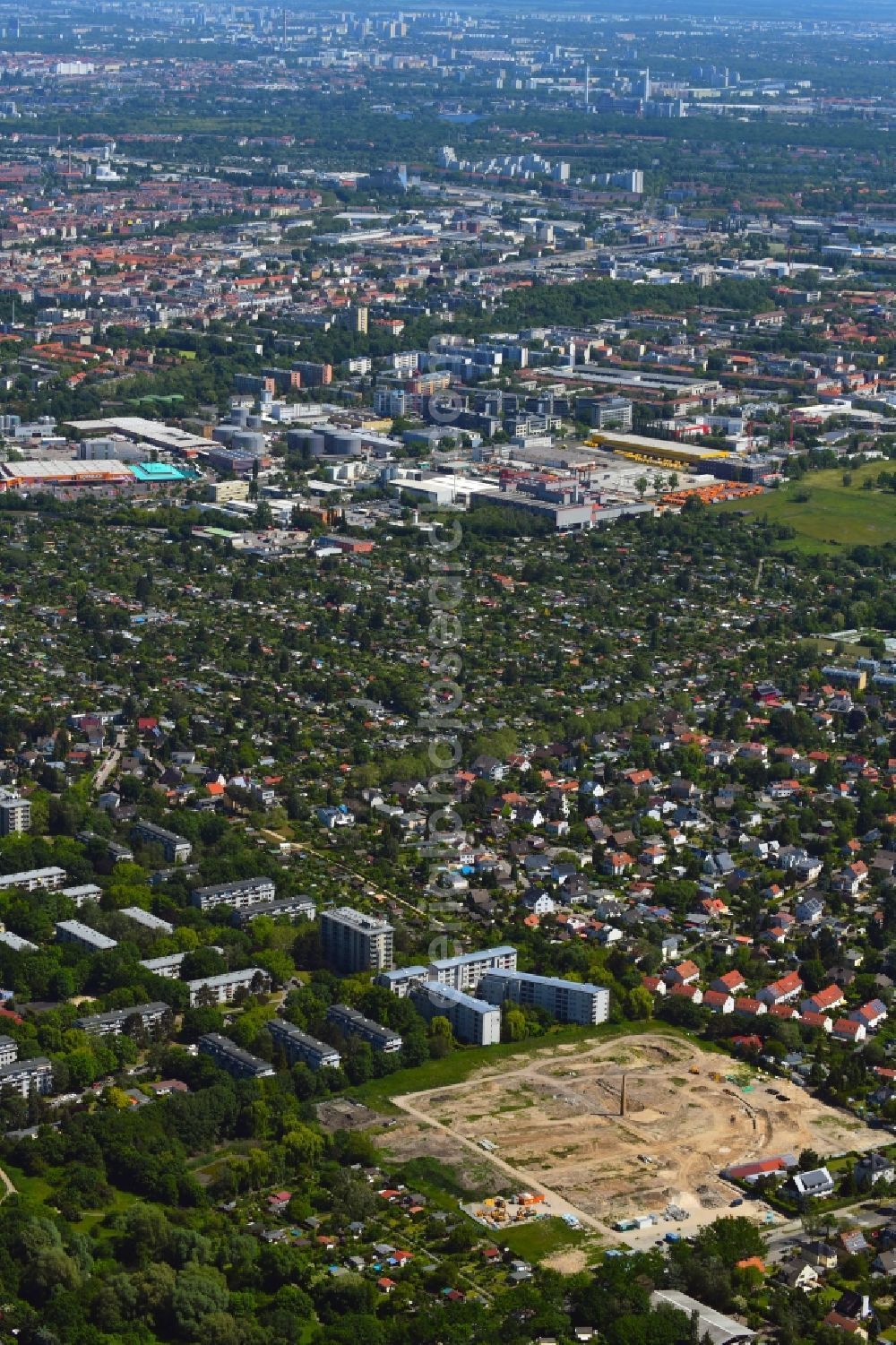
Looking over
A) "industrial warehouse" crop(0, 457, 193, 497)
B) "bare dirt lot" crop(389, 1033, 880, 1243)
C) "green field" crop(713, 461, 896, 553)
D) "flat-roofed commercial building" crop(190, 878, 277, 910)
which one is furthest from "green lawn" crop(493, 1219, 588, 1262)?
"industrial warehouse" crop(0, 457, 193, 497)

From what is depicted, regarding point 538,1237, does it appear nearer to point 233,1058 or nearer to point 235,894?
point 233,1058

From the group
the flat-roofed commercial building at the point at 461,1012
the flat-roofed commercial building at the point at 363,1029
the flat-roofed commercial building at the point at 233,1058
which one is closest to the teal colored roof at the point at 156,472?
the flat-roofed commercial building at the point at 461,1012

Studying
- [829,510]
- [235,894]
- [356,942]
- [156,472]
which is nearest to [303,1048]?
[356,942]

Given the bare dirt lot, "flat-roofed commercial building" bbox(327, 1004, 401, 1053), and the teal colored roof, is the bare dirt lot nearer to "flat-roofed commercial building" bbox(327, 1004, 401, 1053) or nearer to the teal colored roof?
"flat-roofed commercial building" bbox(327, 1004, 401, 1053)

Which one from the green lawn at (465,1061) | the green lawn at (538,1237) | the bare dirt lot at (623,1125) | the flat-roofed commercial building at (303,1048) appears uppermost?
the flat-roofed commercial building at (303,1048)

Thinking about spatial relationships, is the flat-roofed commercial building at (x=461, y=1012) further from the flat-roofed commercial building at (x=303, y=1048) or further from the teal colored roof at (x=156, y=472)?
the teal colored roof at (x=156, y=472)

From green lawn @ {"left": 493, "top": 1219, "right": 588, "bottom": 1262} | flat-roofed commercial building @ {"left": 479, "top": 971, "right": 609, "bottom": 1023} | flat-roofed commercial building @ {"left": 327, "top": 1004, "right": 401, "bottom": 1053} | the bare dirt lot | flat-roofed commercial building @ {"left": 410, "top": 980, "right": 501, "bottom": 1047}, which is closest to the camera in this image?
green lawn @ {"left": 493, "top": 1219, "right": 588, "bottom": 1262}
